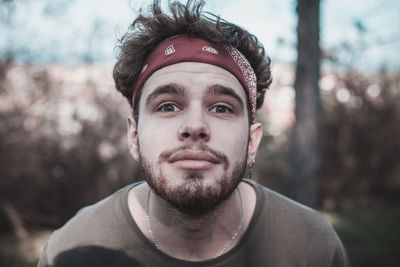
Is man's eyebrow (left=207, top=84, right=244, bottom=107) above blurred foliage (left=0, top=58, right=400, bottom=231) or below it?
above

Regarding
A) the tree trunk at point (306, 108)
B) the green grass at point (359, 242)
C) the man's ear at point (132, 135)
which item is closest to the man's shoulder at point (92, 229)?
the man's ear at point (132, 135)

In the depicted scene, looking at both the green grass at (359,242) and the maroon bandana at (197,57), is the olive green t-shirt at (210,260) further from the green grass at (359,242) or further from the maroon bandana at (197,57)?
the green grass at (359,242)

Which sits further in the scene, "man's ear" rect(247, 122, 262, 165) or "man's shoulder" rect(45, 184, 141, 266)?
"man's ear" rect(247, 122, 262, 165)

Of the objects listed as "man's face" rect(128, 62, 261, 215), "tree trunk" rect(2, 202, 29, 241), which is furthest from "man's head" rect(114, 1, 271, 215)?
"tree trunk" rect(2, 202, 29, 241)

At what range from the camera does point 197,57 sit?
1.95 m

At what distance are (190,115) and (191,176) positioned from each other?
0.33 m

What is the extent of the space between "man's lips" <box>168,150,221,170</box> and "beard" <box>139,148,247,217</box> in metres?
0.03

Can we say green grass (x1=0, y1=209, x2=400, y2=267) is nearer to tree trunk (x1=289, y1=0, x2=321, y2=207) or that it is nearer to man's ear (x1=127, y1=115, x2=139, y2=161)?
tree trunk (x1=289, y1=0, x2=321, y2=207)

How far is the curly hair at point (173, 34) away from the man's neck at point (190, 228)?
637 millimetres

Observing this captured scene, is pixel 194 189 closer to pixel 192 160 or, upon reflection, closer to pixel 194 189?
pixel 194 189

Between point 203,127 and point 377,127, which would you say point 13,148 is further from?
point 377,127

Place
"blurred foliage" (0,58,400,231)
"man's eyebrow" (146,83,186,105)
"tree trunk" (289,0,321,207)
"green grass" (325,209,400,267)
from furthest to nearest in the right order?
1. "blurred foliage" (0,58,400,231)
2. "green grass" (325,209,400,267)
3. "tree trunk" (289,0,321,207)
4. "man's eyebrow" (146,83,186,105)

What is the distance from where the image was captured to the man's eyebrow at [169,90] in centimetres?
189

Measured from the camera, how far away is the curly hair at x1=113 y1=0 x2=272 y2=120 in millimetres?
2062
